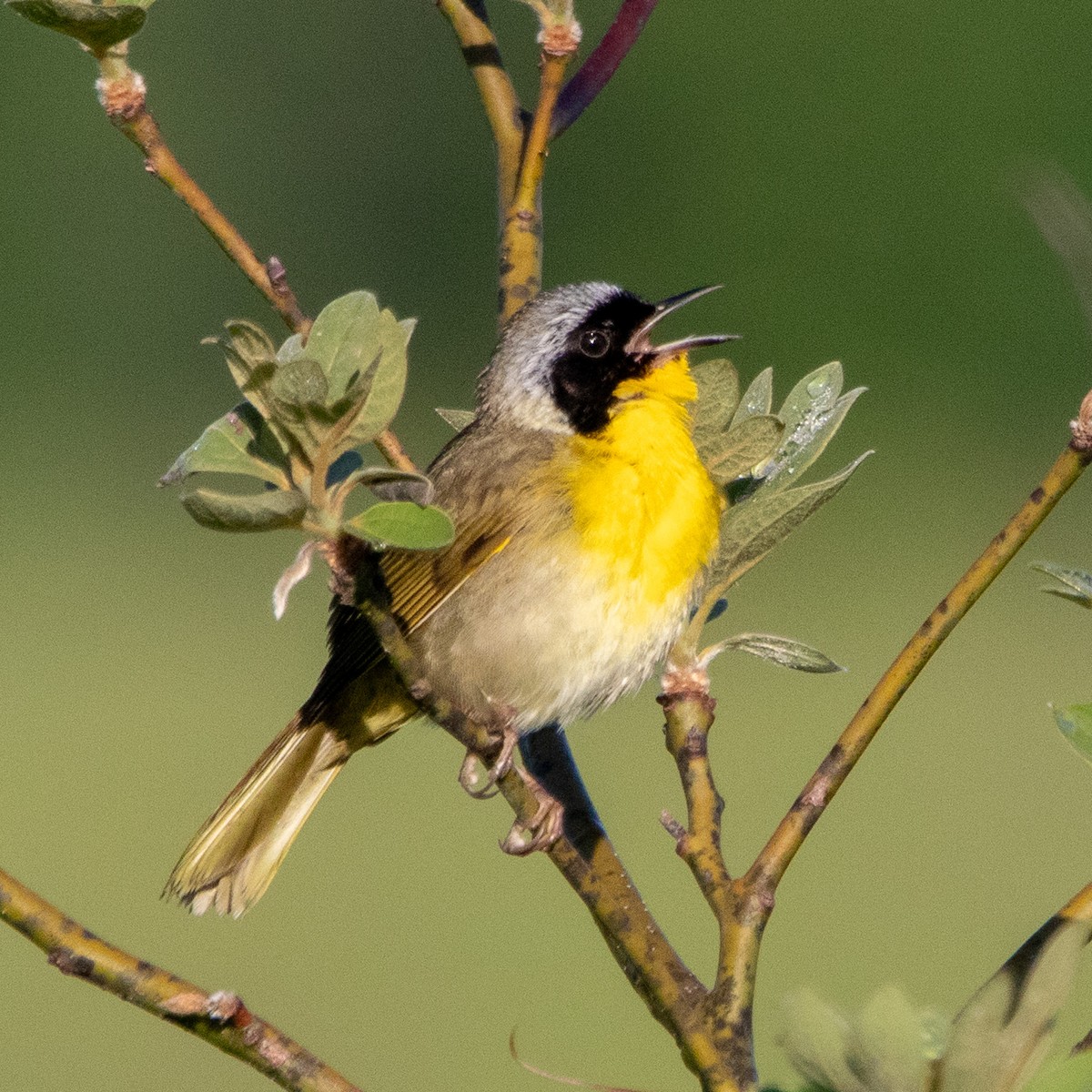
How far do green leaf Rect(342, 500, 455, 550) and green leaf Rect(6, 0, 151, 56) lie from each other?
0.30 m

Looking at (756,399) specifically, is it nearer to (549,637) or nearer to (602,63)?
(602,63)

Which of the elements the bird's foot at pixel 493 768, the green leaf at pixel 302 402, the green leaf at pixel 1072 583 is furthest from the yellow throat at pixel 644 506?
the green leaf at pixel 302 402

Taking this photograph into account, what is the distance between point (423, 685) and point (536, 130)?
0.49 metres

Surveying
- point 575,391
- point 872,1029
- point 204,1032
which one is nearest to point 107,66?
point 204,1032

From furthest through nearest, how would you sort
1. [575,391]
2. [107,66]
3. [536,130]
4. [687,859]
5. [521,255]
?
[575,391]
[521,255]
[536,130]
[107,66]
[687,859]

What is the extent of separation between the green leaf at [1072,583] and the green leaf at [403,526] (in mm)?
263

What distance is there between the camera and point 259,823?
1656mm

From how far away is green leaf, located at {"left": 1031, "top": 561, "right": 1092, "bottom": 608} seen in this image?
675 mm

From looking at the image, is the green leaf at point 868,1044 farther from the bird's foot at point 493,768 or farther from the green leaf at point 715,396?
the green leaf at point 715,396

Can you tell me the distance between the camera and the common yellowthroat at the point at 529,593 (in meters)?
1.54

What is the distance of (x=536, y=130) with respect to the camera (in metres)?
1.04

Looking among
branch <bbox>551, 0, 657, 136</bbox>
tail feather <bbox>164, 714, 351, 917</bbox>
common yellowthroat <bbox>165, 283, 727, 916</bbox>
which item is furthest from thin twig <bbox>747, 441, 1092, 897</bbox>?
tail feather <bbox>164, 714, 351, 917</bbox>

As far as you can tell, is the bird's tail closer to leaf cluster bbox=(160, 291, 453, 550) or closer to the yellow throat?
the yellow throat

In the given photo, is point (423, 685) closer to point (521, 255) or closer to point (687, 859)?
point (687, 859)
